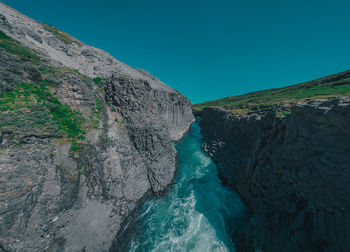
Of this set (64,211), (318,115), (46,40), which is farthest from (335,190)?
(46,40)

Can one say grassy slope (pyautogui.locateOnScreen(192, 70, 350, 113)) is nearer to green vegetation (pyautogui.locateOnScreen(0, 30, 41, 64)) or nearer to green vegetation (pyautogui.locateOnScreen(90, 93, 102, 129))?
green vegetation (pyautogui.locateOnScreen(90, 93, 102, 129))

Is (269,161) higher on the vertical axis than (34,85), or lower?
lower

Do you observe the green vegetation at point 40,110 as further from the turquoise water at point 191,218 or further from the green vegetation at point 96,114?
the turquoise water at point 191,218

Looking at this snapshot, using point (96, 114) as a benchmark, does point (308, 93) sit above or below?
above

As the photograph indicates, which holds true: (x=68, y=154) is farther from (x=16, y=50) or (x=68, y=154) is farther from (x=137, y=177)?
(x=16, y=50)

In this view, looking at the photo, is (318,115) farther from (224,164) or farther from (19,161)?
(19,161)

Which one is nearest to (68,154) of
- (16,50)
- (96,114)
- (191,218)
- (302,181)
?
(96,114)
